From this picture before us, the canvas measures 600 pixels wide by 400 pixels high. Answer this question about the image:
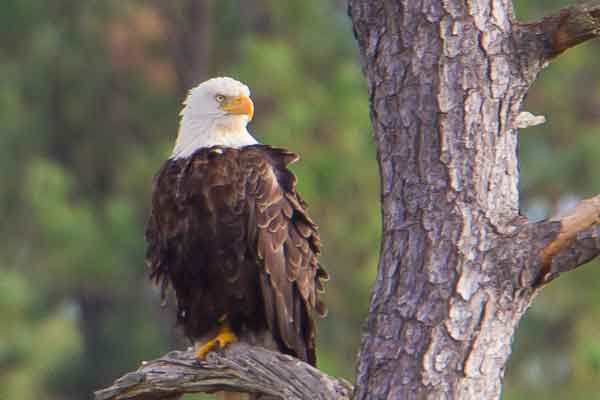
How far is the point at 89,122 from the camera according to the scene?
15.9m

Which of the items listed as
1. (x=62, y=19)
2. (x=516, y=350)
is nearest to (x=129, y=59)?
(x=62, y=19)

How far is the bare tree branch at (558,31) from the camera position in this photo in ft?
11.8

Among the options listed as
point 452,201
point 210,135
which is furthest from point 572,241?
point 210,135

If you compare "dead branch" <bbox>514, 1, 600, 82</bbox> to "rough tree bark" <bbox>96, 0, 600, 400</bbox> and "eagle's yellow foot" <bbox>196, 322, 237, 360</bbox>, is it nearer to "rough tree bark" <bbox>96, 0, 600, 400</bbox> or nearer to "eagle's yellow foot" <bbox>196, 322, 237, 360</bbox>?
"rough tree bark" <bbox>96, 0, 600, 400</bbox>

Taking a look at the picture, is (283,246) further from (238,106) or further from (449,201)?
(449,201)

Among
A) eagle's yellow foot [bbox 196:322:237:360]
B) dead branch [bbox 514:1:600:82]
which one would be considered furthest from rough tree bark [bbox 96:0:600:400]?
eagle's yellow foot [bbox 196:322:237:360]

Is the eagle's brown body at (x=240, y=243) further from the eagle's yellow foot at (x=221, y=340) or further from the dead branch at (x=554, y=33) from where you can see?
the dead branch at (x=554, y=33)

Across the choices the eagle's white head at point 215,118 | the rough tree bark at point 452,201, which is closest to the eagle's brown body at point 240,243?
the eagle's white head at point 215,118

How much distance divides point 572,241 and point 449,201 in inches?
14.2

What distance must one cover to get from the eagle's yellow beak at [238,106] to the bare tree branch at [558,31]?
1.70m

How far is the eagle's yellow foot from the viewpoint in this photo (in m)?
4.84

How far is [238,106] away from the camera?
5297 mm

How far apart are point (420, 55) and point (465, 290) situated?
635 mm

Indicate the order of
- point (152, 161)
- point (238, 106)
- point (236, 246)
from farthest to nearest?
point (152, 161), point (238, 106), point (236, 246)
